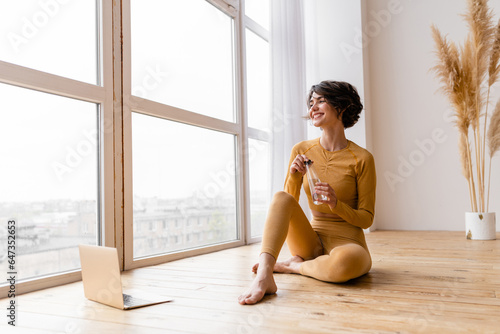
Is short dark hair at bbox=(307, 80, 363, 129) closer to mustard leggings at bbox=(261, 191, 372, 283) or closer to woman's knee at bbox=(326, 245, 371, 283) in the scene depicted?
mustard leggings at bbox=(261, 191, 372, 283)

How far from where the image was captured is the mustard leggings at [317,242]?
1639 mm

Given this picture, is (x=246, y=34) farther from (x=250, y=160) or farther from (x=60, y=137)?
(x=60, y=137)

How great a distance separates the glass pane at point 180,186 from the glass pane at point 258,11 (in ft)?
3.49

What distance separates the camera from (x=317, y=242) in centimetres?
188

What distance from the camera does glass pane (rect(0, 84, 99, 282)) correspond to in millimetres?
1682

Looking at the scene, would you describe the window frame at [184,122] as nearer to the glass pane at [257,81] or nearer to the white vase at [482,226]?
the glass pane at [257,81]

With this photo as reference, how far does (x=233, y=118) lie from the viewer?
3.19 metres

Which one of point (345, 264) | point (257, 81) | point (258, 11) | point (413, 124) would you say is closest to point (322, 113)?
point (345, 264)

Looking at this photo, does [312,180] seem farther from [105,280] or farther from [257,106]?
[257,106]

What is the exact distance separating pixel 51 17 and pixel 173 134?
92 centimetres

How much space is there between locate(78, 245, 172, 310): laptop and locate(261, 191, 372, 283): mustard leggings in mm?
470

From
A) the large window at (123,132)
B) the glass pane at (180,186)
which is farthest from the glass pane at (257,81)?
the glass pane at (180,186)

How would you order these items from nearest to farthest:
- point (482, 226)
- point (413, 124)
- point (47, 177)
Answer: point (47, 177) < point (482, 226) < point (413, 124)

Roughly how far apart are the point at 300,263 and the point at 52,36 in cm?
145
